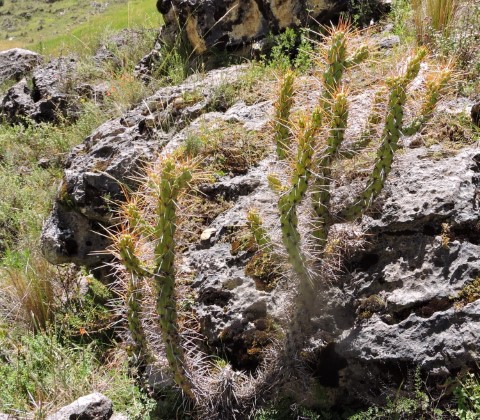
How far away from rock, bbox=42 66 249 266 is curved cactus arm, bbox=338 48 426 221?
2.01 meters

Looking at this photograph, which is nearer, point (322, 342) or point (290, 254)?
point (290, 254)

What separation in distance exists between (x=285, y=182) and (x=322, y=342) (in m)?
1.04

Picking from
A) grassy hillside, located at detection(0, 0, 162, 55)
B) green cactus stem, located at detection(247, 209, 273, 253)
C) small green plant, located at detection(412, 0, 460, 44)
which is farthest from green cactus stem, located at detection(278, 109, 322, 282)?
grassy hillside, located at detection(0, 0, 162, 55)

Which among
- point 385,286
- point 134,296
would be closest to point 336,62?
point 385,286

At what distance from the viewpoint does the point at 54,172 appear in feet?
24.1

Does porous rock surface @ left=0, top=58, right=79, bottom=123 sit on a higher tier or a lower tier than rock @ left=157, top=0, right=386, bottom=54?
lower

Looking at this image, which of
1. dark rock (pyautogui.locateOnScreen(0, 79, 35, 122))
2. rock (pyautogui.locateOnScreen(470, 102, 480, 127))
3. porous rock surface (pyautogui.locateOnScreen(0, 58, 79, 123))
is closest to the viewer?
rock (pyautogui.locateOnScreen(470, 102, 480, 127))

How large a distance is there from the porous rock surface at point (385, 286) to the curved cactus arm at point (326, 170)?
0.19 meters

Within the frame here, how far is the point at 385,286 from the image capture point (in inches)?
137

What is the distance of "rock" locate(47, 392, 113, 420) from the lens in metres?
3.57

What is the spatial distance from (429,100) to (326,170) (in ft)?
2.49

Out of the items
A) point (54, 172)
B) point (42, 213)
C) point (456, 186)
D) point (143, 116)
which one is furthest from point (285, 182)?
point (54, 172)

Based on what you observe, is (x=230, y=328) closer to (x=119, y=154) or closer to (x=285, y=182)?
(x=285, y=182)

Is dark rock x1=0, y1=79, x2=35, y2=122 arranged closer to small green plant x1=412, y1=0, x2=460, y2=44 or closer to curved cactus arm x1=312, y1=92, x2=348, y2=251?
small green plant x1=412, y1=0, x2=460, y2=44
